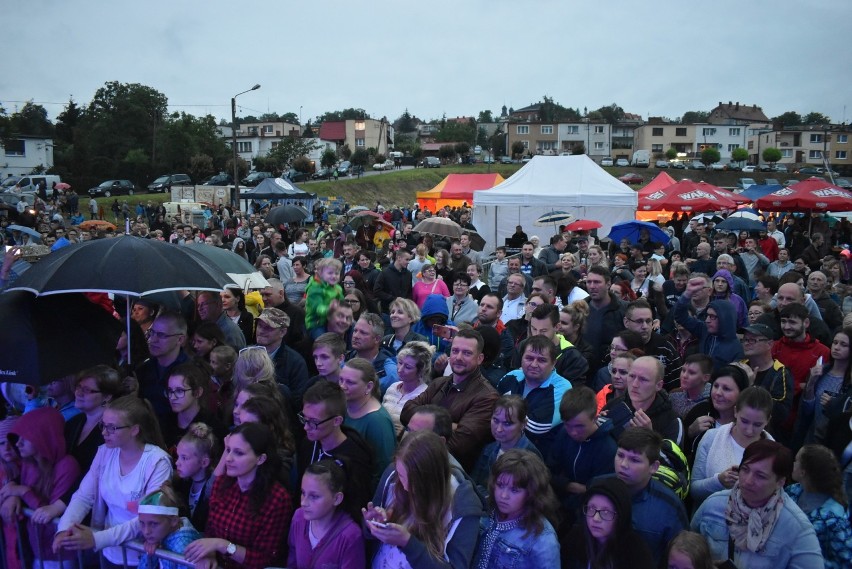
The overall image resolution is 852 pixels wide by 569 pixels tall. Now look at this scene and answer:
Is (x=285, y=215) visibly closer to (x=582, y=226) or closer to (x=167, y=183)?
(x=582, y=226)

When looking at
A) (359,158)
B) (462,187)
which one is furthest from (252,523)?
(359,158)

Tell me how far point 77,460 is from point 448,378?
7.45ft

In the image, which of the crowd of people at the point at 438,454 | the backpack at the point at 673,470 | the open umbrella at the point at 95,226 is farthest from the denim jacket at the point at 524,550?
the open umbrella at the point at 95,226

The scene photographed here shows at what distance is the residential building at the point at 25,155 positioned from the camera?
2106 inches

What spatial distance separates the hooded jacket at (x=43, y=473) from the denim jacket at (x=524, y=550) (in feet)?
7.77

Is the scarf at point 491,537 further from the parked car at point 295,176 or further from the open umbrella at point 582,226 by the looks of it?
the parked car at point 295,176

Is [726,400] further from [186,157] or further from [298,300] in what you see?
[186,157]

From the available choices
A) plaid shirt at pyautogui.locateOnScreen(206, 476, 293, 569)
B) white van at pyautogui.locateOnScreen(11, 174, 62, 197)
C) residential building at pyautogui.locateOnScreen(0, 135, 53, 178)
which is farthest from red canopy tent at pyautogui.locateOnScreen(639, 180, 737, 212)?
residential building at pyautogui.locateOnScreen(0, 135, 53, 178)

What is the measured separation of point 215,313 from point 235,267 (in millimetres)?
815

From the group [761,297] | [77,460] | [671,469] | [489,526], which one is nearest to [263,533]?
[489,526]

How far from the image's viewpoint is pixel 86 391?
3.89 m

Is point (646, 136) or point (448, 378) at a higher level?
point (646, 136)

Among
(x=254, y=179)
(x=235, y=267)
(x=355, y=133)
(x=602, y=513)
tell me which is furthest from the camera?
(x=355, y=133)

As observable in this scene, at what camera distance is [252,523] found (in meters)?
3.16
